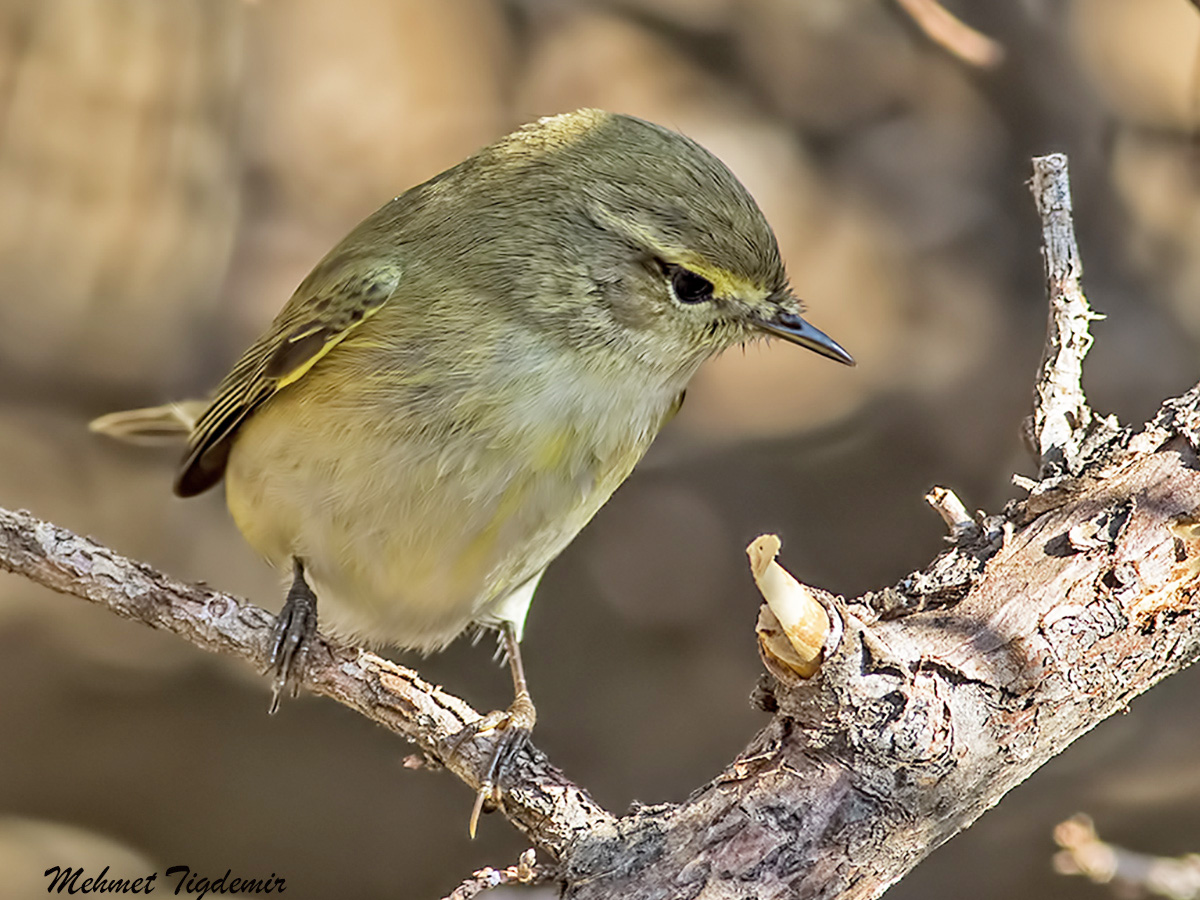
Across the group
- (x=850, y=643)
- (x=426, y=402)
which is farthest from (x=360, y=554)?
(x=850, y=643)

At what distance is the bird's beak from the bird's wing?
2.22 ft

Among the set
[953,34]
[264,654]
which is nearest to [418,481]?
[264,654]

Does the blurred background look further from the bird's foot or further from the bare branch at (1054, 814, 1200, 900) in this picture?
the bird's foot

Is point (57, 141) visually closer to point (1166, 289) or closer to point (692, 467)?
point (692, 467)

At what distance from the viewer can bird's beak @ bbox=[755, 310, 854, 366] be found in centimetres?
221

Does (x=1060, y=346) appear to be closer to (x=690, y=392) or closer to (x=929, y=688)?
(x=929, y=688)

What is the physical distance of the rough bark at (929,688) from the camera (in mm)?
1632

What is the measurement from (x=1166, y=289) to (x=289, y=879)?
9.52 ft

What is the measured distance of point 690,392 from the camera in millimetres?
3662

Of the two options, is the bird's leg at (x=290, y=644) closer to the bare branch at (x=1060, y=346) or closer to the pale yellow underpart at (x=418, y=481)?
the pale yellow underpart at (x=418, y=481)

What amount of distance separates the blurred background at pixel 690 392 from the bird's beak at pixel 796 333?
4.59ft

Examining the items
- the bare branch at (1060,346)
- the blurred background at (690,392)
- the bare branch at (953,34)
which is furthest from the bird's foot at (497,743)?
the bare branch at (953,34)

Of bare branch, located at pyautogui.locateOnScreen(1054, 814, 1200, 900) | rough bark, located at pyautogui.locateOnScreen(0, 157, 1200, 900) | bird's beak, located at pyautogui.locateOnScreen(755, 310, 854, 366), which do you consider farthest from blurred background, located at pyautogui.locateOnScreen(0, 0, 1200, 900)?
rough bark, located at pyautogui.locateOnScreen(0, 157, 1200, 900)

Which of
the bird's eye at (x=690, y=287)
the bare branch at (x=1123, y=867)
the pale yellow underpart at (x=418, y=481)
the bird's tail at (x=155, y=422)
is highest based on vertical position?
the bird's eye at (x=690, y=287)
